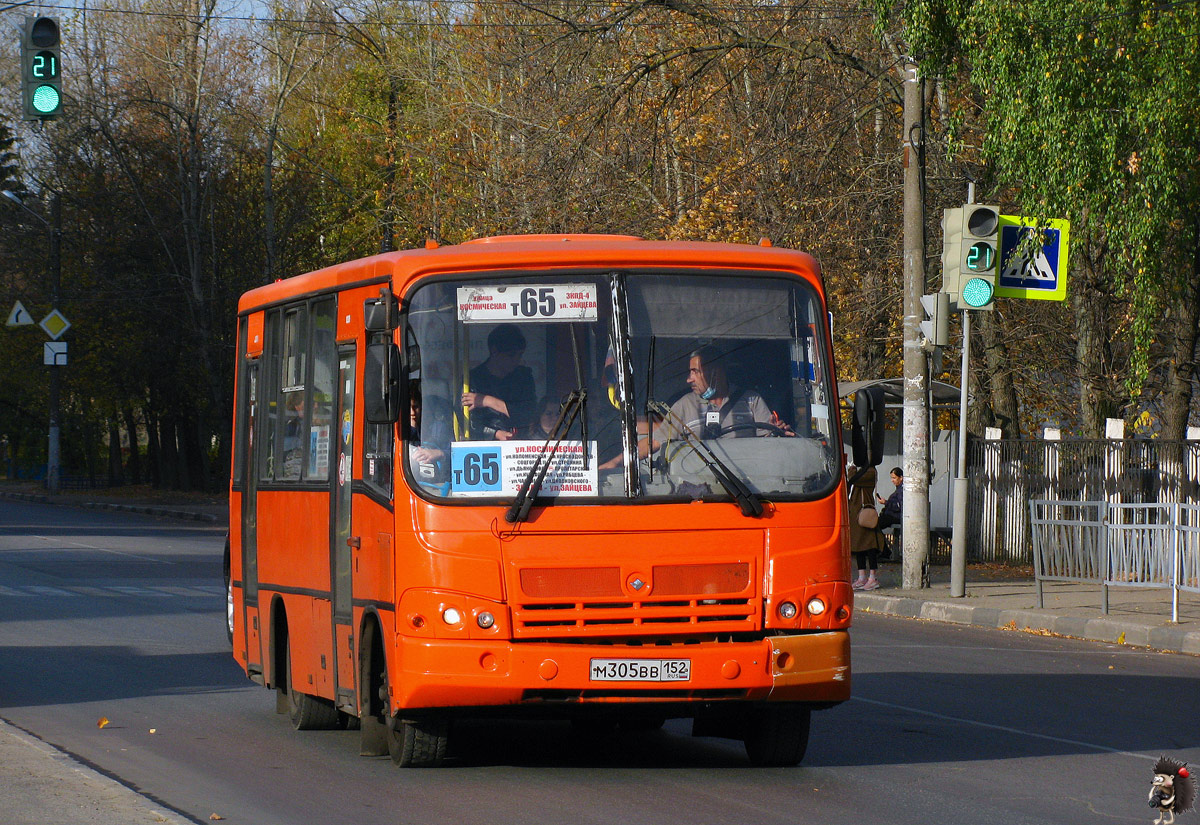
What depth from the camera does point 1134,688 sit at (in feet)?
41.5

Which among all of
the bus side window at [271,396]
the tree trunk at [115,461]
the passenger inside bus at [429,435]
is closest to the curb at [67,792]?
the passenger inside bus at [429,435]

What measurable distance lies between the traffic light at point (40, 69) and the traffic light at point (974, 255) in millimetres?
9327

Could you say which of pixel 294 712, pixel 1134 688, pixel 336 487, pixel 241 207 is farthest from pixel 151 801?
pixel 241 207

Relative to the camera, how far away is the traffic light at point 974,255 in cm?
1891

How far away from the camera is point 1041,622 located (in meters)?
17.4

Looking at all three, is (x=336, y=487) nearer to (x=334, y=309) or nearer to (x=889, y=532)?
(x=334, y=309)

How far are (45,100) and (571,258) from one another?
9786 millimetres

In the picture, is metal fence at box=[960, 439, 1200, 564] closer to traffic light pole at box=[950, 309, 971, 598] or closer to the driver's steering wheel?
traffic light pole at box=[950, 309, 971, 598]

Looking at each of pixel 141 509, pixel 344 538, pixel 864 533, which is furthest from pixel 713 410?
pixel 141 509

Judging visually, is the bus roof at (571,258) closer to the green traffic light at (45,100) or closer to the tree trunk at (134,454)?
the green traffic light at (45,100)

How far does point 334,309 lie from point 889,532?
1784cm

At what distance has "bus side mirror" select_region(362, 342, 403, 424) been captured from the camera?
8.17 meters

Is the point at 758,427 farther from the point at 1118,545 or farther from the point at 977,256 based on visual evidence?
the point at 977,256

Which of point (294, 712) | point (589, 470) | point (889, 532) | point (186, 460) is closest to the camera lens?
point (589, 470)
